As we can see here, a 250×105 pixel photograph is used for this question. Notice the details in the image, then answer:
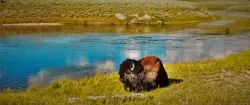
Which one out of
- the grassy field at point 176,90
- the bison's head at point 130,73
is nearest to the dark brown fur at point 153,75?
the bison's head at point 130,73

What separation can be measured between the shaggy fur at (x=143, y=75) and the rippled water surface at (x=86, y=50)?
682 centimetres

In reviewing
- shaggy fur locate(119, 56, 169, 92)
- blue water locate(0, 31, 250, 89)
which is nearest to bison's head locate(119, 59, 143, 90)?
shaggy fur locate(119, 56, 169, 92)

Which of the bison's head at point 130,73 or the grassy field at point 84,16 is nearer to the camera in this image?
the bison's head at point 130,73

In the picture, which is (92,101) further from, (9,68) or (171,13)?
(171,13)

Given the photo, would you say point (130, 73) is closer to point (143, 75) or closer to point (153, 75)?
point (143, 75)

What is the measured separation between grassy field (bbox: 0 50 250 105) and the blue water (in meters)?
4.20

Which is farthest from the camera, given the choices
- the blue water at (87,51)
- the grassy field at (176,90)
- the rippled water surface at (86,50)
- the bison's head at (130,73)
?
the rippled water surface at (86,50)

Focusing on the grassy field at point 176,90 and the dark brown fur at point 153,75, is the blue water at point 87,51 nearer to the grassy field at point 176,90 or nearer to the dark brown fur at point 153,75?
the grassy field at point 176,90

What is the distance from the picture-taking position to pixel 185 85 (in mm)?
21062

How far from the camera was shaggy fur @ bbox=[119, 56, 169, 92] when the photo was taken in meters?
20.8

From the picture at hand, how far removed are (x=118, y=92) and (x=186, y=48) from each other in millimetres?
23430

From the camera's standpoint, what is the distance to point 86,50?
4153 cm

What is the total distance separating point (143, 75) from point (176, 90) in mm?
2113

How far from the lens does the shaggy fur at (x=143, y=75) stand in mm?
20828
